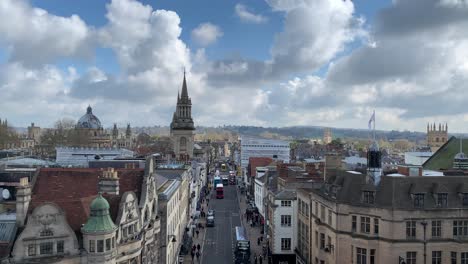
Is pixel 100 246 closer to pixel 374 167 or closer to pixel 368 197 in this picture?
pixel 368 197

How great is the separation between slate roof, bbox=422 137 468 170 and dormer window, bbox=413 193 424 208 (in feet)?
99.9

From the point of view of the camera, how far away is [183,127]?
410 feet

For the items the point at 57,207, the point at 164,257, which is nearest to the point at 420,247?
the point at 164,257

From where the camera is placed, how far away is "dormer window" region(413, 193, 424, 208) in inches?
1635

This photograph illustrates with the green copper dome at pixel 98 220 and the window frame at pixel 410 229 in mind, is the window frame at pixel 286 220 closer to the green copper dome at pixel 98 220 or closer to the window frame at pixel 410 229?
the window frame at pixel 410 229

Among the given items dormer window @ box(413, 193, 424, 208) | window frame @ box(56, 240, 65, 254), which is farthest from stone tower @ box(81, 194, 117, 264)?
dormer window @ box(413, 193, 424, 208)

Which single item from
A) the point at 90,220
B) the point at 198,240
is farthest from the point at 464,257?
the point at 198,240

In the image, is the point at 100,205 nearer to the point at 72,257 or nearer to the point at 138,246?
the point at 72,257

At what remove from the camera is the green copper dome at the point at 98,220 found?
2922cm

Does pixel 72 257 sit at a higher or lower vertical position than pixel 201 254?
higher

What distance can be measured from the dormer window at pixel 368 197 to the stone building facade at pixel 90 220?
1931 centimetres

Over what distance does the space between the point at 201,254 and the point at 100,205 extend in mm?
36244

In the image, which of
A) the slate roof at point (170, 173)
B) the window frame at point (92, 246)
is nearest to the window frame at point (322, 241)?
the slate roof at point (170, 173)

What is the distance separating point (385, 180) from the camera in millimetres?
42781
